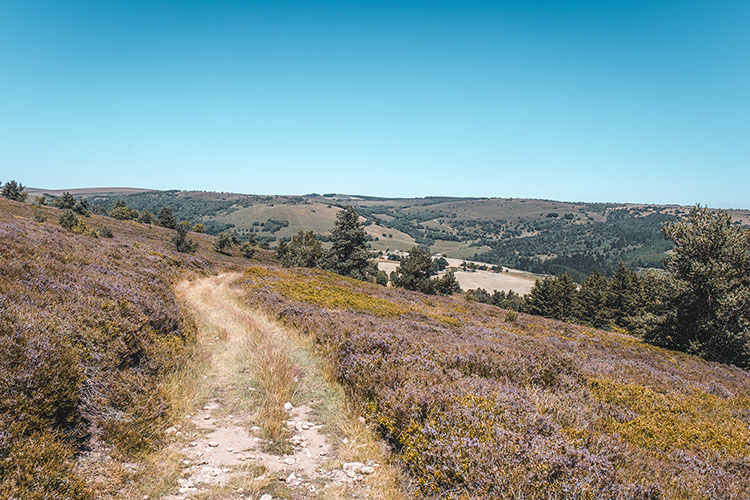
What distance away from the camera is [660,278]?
26.4m

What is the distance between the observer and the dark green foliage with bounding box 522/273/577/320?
64938 millimetres

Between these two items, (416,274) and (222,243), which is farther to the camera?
(222,243)

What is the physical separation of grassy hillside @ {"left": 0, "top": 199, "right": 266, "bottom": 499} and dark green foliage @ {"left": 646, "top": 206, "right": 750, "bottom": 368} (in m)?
31.1

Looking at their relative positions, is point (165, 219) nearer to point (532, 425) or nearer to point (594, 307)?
point (594, 307)

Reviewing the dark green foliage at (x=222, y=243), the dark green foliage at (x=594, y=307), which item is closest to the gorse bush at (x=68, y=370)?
the dark green foliage at (x=222, y=243)

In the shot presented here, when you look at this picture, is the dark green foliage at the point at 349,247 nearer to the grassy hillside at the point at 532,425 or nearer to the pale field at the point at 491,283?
the grassy hillside at the point at 532,425

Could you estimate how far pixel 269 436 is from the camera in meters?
5.11

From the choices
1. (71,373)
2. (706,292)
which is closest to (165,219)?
(71,373)

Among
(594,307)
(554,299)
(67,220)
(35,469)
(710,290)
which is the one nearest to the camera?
(35,469)

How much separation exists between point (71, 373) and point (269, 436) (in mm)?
2764

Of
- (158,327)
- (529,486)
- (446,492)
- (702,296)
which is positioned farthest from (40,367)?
(702,296)

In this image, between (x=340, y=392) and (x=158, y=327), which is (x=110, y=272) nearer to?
(x=158, y=327)

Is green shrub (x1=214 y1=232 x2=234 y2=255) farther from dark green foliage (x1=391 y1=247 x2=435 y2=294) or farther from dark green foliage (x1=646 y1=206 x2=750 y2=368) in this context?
dark green foliage (x1=646 y1=206 x2=750 y2=368)

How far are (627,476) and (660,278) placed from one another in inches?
1184
